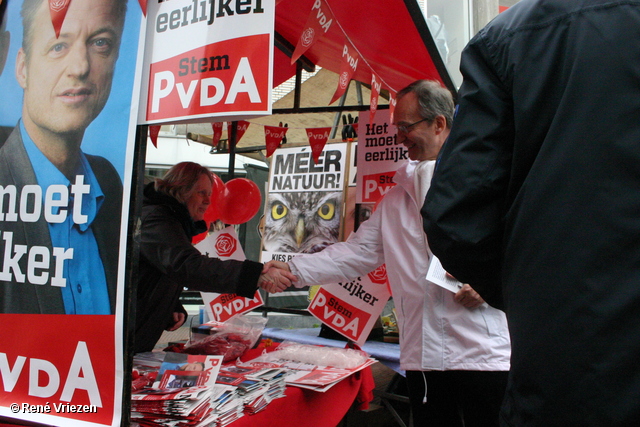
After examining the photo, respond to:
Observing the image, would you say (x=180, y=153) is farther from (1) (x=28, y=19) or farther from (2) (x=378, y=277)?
(1) (x=28, y=19)

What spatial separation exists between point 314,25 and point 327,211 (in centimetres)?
261

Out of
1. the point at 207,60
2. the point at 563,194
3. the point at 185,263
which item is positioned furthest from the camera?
the point at 185,263

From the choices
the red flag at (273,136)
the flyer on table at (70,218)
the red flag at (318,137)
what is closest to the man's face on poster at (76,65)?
the flyer on table at (70,218)

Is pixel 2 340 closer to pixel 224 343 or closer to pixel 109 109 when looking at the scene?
pixel 109 109

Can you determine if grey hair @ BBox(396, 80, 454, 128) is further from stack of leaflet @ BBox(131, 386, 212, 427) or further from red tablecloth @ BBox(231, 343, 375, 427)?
stack of leaflet @ BBox(131, 386, 212, 427)

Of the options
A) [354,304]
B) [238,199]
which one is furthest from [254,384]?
[238,199]

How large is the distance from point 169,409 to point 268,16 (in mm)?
1391

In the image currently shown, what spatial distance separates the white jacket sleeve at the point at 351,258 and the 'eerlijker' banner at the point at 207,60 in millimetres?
1526

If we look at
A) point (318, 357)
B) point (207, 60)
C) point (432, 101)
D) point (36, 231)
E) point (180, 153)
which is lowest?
point (318, 357)

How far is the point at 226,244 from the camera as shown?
178 inches

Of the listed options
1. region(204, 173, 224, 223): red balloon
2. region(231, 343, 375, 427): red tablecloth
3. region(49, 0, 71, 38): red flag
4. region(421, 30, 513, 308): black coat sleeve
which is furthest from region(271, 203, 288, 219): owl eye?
region(421, 30, 513, 308): black coat sleeve

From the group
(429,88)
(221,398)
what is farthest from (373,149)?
(221,398)

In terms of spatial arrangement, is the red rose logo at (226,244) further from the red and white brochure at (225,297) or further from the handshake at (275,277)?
the handshake at (275,277)

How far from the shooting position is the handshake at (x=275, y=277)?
2555mm
